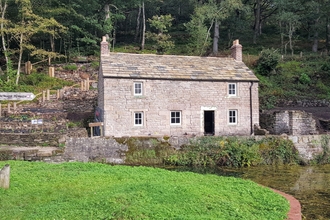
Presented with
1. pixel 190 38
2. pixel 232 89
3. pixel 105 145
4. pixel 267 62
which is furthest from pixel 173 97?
pixel 190 38

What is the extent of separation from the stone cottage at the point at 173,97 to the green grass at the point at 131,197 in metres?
10.5

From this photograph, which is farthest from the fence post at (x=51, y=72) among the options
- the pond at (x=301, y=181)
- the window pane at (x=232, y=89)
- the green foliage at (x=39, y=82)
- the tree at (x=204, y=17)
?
the pond at (x=301, y=181)

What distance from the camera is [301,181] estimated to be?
16766 mm

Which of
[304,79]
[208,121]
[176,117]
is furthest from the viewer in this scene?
[304,79]

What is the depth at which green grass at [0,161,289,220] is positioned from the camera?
880 centimetres

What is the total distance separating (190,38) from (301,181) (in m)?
35.7

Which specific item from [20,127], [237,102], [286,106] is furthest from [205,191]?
[286,106]

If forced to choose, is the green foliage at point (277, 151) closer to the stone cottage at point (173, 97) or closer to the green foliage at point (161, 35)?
the stone cottage at point (173, 97)

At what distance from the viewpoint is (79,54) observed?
151 ft

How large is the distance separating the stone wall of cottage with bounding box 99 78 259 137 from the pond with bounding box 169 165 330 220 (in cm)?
603

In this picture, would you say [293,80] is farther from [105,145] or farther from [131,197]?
[131,197]

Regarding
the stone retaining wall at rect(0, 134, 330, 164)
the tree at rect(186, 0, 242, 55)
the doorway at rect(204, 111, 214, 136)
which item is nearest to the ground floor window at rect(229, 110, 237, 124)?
the doorway at rect(204, 111, 214, 136)

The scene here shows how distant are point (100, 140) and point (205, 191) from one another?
37.0 feet

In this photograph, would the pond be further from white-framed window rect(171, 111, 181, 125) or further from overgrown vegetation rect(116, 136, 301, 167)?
white-framed window rect(171, 111, 181, 125)
